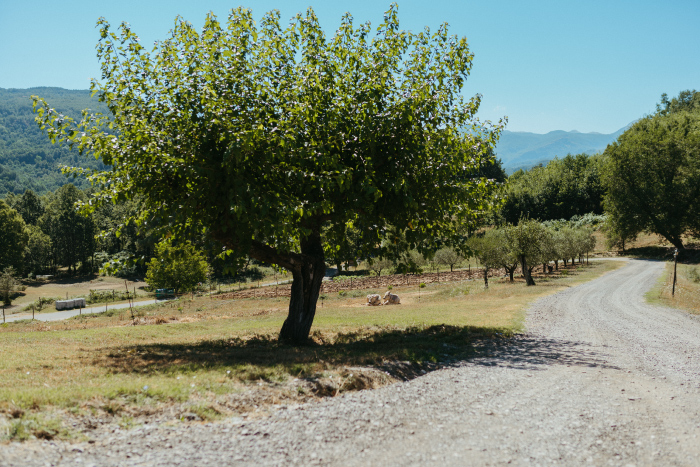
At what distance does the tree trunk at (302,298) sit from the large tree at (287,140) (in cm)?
4

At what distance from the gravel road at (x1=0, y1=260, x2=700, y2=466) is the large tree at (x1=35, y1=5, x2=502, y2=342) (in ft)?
16.0

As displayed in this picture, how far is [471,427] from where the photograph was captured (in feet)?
20.5

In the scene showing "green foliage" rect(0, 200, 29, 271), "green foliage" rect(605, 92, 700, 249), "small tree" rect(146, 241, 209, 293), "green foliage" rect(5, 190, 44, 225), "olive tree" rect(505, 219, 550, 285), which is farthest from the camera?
"green foliage" rect(5, 190, 44, 225)

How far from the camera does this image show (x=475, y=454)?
5.34 metres

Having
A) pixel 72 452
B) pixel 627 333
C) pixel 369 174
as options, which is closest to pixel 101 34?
pixel 369 174

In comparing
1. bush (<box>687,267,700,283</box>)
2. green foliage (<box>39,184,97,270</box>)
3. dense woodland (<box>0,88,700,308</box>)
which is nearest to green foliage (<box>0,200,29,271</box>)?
dense woodland (<box>0,88,700,308</box>)

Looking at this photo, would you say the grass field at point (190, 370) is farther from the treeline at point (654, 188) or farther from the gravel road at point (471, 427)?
the treeline at point (654, 188)

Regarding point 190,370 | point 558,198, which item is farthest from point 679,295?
point 558,198

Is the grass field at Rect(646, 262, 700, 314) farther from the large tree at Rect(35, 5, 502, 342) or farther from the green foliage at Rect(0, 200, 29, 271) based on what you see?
the green foliage at Rect(0, 200, 29, 271)

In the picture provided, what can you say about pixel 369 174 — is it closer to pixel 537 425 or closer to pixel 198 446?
pixel 537 425

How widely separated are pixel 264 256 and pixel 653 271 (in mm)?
52510

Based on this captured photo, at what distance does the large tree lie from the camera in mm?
11055

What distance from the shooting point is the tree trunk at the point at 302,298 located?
1403 cm

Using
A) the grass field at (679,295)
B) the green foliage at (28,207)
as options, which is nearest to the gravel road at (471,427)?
the grass field at (679,295)
